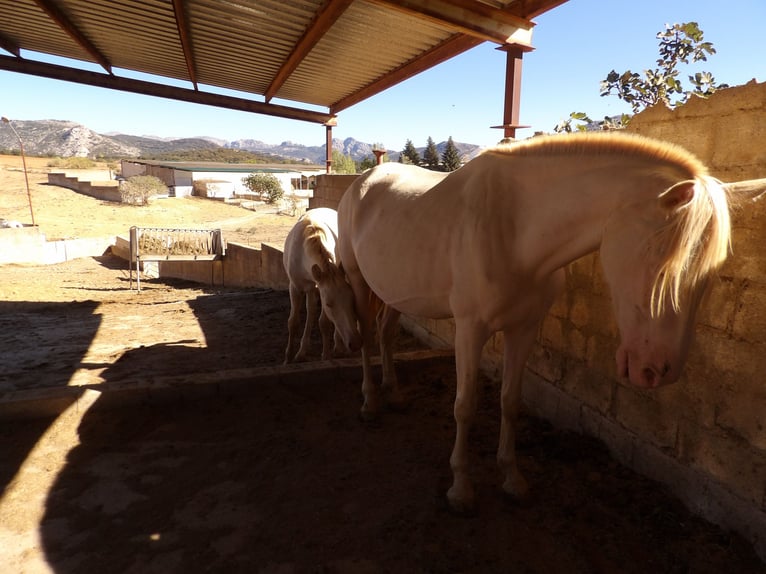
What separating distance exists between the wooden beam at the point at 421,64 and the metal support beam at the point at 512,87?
0.63 metres

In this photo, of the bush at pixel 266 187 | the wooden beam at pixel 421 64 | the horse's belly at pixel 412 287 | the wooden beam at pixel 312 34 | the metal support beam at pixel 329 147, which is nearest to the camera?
the horse's belly at pixel 412 287

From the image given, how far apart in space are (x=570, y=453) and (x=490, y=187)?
175 centimetres

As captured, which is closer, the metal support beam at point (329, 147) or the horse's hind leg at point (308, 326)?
the horse's hind leg at point (308, 326)

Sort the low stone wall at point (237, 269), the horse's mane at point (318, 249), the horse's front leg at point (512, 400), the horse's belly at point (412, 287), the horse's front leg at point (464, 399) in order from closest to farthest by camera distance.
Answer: the horse's front leg at point (464, 399)
the horse's front leg at point (512, 400)
the horse's belly at point (412, 287)
the horse's mane at point (318, 249)
the low stone wall at point (237, 269)

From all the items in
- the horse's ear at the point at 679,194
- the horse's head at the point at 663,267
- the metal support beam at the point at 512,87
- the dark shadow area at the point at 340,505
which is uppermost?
the metal support beam at the point at 512,87

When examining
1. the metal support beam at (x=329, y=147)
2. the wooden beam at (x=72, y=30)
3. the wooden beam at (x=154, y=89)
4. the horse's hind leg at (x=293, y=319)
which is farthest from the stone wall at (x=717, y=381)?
the wooden beam at (x=154, y=89)

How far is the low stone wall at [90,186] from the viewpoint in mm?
35844

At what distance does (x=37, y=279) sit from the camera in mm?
12242

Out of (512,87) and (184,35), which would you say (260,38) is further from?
(512,87)

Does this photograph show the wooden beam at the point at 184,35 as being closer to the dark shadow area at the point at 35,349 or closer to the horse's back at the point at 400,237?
the horse's back at the point at 400,237

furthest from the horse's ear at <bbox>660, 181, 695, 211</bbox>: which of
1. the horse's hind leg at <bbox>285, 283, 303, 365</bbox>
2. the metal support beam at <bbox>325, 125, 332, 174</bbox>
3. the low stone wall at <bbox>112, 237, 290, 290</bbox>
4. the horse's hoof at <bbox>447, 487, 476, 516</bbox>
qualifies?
the metal support beam at <bbox>325, 125, 332, 174</bbox>

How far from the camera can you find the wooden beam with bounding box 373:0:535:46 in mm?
A: 3516

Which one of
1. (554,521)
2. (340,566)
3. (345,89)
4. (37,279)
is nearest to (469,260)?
(554,521)

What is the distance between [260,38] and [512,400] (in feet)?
19.3
